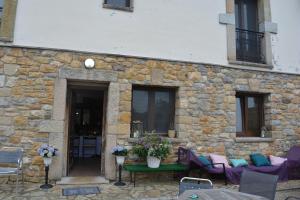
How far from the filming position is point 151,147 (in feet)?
17.4

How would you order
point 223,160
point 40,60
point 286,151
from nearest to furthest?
point 40,60 < point 223,160 < point 286,151

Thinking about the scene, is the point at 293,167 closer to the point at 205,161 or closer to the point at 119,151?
the point at 205,161

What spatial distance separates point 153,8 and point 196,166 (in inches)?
143

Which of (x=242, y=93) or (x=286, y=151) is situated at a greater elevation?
(x=242, y=93)

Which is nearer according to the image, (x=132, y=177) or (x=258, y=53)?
(x=132, y=177)


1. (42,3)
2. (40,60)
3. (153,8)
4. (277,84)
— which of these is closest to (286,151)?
(277,84)

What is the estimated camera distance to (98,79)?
216 inches

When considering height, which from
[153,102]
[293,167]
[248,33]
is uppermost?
[248,33]

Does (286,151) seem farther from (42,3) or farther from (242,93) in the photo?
(42,3)

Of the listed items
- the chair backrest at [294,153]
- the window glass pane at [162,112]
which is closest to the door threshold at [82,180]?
the window glass pane at [162,112]

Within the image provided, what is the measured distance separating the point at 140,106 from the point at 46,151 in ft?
7.27

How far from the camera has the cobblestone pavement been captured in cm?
428

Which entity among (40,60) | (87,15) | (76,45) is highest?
(87,15)

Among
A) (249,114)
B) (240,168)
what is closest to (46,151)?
(240,168)
